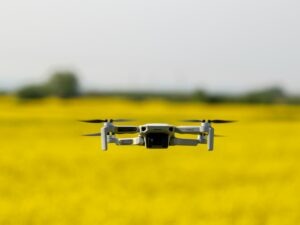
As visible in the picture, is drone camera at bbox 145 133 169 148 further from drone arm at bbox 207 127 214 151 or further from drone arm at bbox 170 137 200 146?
drone arm at bbox 207 127 214 151

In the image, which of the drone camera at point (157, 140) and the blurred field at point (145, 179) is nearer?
the drone camera at point (157, 140)

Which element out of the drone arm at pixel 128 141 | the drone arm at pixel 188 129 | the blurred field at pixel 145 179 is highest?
the drone arm at pixel 188 129

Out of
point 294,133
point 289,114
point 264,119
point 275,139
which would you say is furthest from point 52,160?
point 289,114

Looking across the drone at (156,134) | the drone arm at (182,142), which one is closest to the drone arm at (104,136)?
the drone at (156,134)

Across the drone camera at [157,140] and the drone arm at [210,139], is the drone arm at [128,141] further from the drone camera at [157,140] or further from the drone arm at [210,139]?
the drone arm at [210,139]

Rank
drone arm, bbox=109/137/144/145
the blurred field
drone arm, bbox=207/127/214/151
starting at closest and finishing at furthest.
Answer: drone arm, bbox=207/127/214/151 < drone arm, bbox=109/137/144/145 < the blurred field

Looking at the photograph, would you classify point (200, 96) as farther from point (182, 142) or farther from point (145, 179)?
point (182, 142)

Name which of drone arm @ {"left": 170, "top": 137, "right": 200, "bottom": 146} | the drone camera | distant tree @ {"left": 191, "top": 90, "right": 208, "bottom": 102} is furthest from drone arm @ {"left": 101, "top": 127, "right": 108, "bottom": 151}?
distant tree @ {"left": 191, "top": 90, "right": 208, "bottom": 102}
